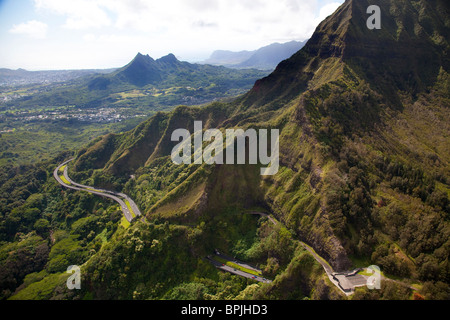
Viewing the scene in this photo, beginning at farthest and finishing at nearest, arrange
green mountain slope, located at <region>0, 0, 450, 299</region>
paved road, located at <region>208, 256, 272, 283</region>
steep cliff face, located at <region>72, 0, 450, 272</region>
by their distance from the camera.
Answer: paved road, located at <region>208, 256, 272, 283</region> → steep cliff face, located at <region>72, 0, 450, 272</region> → green mountain slope, located at <region>0, 0, 450, 299</region>

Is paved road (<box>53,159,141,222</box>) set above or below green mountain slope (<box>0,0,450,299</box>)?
below

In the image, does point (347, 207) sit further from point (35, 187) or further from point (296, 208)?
point (35, 187)

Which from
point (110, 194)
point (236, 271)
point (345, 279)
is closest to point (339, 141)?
point (345, 279)

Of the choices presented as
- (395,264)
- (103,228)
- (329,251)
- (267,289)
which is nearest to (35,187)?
(103,228)

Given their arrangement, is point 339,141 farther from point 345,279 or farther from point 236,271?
point 236,271

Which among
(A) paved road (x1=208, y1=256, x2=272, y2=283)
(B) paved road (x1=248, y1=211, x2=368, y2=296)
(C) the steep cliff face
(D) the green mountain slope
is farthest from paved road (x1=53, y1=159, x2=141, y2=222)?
(B) paved road (x1=248, y1=211, x2=368, y2=296)

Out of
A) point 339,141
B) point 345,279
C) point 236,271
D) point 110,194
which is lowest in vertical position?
point 236,271

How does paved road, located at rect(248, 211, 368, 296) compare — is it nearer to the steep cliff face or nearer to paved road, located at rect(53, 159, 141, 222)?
the steep cliff face
